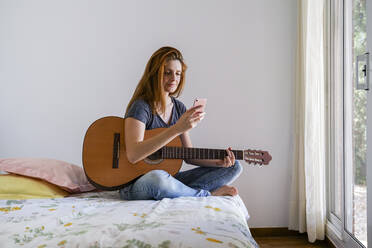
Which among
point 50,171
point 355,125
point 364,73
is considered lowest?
point 50,171

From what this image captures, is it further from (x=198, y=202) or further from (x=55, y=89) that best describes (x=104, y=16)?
(x=198, y=202)

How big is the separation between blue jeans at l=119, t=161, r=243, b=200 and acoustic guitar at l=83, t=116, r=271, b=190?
72 mm

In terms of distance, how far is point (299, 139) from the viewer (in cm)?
233

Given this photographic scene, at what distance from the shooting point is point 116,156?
1.67 m

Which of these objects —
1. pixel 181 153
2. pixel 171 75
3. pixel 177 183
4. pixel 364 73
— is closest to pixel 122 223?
pixel 177 183

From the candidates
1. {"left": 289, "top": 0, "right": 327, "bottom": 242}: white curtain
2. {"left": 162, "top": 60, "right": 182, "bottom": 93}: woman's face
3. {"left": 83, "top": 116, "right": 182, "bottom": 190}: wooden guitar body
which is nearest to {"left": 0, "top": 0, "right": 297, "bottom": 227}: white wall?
{"left": 289, "top": 0, "right": 327, "bottom": 242}: white curtain

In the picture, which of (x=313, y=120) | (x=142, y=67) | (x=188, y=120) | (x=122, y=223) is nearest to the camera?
(x=122, y=223)

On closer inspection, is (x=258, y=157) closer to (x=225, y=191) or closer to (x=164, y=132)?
(x=225, y=191)

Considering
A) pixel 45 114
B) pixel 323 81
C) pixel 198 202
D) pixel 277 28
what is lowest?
pixel 198 202

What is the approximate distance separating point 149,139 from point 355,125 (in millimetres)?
1113

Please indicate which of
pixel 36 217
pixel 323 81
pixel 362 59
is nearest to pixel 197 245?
pixel 36 217

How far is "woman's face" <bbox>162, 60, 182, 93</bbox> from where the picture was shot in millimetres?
1794

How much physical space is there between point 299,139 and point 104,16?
171 centimetres

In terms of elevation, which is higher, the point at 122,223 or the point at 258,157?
the point at 258,157
